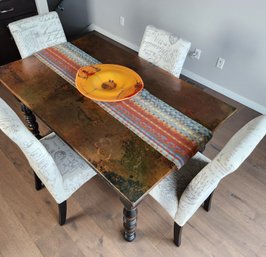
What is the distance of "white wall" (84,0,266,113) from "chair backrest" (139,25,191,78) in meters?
0.90

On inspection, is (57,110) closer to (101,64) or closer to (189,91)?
(101,64)

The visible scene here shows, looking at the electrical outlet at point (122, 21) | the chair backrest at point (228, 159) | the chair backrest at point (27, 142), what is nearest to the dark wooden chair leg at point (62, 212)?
the chair backrest at point (27, 142)

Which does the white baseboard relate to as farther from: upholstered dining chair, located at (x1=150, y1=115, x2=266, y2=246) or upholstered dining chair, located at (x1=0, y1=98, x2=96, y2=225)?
upholstered dining chair, located at (x1=0, y1=98, x2=96, y2=225)

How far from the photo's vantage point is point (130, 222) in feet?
4.14

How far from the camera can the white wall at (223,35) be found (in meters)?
2.12

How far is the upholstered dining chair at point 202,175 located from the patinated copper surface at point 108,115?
6.5 inches

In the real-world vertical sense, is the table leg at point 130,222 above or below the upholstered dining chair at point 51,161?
below

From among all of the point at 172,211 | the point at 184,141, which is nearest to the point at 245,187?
the point at 172,211

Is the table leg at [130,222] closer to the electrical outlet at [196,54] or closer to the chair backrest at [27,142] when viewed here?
the chair backrest at [27,142]

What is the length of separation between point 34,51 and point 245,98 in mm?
2019

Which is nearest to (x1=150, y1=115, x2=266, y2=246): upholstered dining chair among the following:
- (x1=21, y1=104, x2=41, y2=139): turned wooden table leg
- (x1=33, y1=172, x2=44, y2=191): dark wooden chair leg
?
(x1=33, y1=172, x2=44, y2=191): dark wooden chair leg

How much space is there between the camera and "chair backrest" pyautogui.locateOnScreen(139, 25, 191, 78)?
5.32 feet

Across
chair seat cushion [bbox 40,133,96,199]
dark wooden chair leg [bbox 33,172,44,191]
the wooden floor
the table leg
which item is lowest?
the wooden floor

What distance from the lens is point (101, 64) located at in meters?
1.58
